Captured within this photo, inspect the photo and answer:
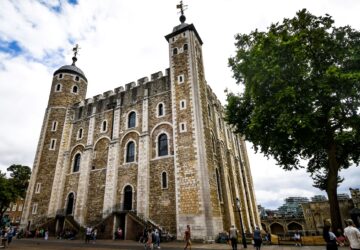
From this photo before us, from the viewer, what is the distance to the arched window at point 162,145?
1983cm

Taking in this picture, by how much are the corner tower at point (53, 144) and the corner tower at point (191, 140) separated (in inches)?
590

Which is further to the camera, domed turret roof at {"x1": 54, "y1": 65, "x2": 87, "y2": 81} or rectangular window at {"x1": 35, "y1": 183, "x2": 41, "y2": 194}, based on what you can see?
domed turret roof at {"x1": 54, "y1": 65, "x2": 87, "y2": 81}

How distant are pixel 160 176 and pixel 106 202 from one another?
227 inches

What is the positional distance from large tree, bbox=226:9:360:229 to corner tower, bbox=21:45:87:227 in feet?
72.7

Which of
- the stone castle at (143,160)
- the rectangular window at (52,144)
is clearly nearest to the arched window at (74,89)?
the stone castle at (143,160)

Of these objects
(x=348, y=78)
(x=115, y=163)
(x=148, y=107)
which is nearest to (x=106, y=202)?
(x=115, y=163)

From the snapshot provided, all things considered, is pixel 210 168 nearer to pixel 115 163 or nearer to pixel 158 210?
pixel 158 210

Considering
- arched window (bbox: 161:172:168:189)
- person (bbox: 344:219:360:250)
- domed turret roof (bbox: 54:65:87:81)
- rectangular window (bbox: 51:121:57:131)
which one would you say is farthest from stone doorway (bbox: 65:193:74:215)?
person (bbox: 344:219:360:250)

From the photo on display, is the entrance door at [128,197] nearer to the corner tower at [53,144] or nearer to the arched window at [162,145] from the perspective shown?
the arched window at [162,145]

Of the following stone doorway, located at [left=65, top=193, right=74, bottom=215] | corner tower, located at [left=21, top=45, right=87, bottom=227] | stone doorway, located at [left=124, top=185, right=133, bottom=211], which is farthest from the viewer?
corner tower, located at [left=21, top=45, right=87, bottom=227]

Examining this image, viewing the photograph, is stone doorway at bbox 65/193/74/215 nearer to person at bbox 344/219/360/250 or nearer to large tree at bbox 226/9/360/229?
large tree at bbox 226/9/360/229

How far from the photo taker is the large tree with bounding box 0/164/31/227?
99.5 feet

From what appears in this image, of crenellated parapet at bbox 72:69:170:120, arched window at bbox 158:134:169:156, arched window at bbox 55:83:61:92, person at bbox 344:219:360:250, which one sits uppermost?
arched window at bbox 55:83:61:92

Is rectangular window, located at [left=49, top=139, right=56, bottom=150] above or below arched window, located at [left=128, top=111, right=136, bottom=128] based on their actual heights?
below
